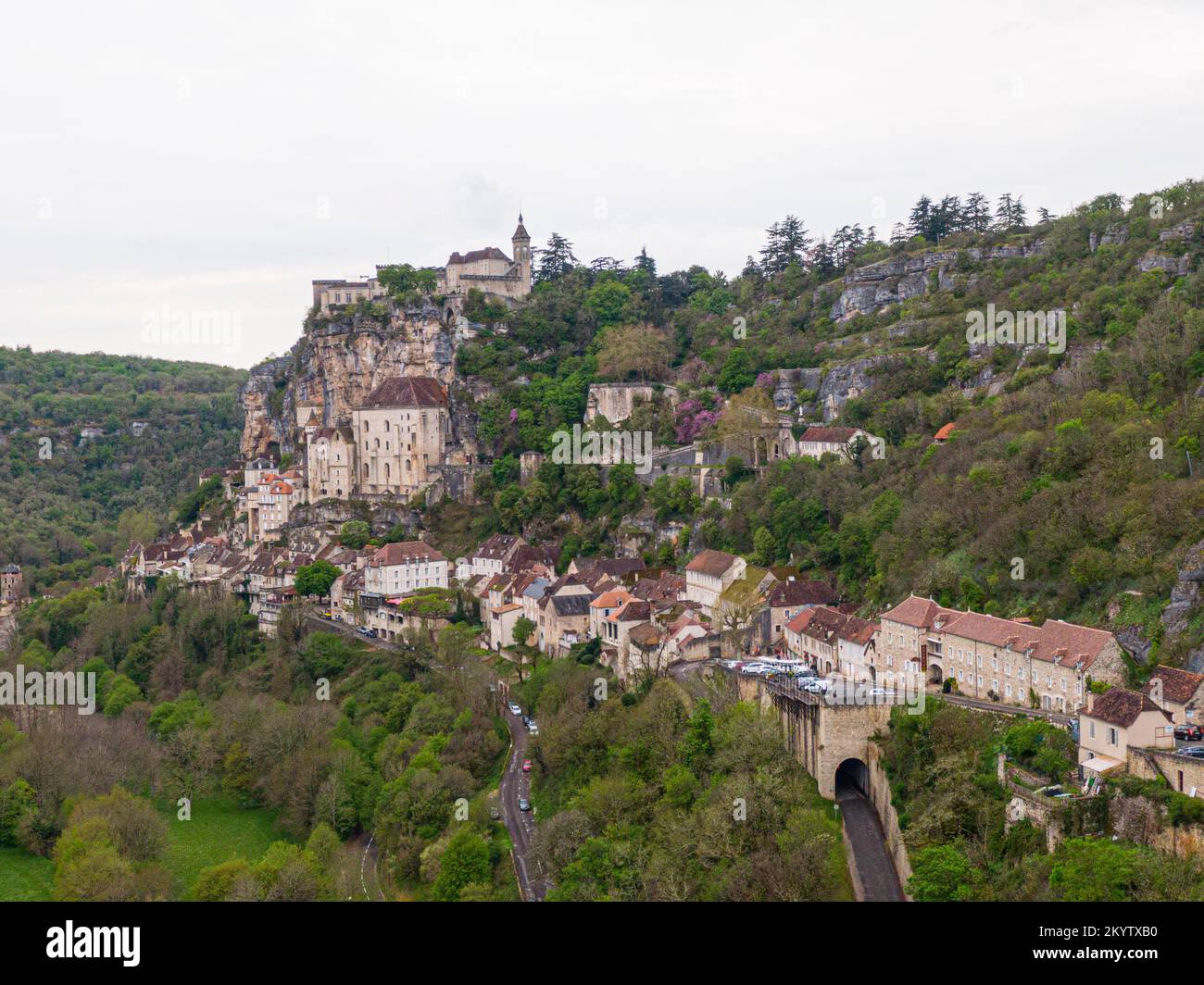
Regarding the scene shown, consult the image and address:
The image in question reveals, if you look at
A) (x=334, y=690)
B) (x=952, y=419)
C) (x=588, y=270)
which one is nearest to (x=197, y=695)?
(x=334, y=690)

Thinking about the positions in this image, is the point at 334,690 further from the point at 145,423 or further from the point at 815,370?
the point at 145,423

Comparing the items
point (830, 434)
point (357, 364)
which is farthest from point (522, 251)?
point (830, 434)

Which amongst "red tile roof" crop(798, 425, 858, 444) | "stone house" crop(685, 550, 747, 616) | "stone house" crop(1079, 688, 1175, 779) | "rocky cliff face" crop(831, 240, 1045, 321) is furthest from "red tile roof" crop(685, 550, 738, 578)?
"rocky cliff face" crop(831, 240, 1045, 321)

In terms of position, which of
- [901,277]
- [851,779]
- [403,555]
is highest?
[901,277]

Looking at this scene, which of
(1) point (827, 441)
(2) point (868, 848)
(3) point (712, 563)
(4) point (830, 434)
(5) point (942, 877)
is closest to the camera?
(5) point (942, 877)

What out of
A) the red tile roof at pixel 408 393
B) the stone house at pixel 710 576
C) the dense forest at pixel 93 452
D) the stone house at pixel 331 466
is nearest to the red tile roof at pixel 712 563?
the stone house at pixel 710 576

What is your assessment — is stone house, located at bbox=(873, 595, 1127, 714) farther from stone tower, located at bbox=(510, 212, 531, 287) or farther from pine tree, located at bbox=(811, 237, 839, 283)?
stone tower, located at bbox=(510, 212, 531, 287)

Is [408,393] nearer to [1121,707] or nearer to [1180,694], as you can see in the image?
[1121,707]

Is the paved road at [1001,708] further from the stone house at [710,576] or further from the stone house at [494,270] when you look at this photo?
the stone house at [494,270]
